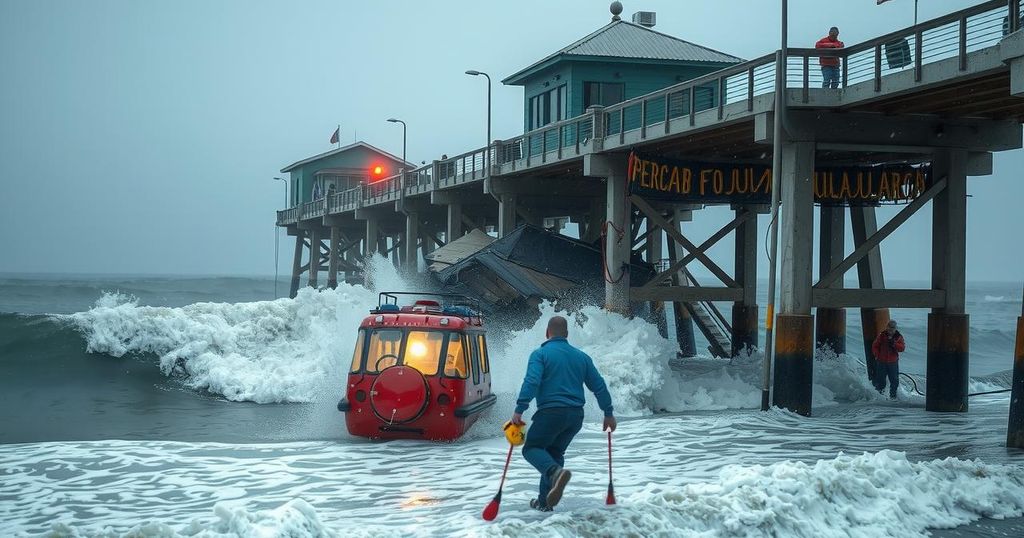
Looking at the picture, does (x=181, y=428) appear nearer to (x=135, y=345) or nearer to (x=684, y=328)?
(x=135, y=345)

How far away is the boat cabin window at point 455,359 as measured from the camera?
14055mm

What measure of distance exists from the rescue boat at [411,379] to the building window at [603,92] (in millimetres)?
17926

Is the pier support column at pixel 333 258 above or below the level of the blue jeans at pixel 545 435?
above

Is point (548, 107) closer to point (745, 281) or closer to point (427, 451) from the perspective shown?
point (745, 281)

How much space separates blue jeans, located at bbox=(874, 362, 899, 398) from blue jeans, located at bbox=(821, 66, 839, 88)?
7.55 meters

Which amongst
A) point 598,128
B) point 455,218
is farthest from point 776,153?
point 455,218

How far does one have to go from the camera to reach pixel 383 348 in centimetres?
1423

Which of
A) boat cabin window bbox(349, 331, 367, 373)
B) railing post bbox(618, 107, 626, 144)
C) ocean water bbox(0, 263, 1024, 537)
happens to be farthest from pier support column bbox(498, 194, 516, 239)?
boat cabin window bbox(349, 331, 367, 373)

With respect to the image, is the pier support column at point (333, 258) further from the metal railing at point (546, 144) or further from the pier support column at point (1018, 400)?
the pier support column at point (1018, 400)

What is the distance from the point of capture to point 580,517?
880 centimetres

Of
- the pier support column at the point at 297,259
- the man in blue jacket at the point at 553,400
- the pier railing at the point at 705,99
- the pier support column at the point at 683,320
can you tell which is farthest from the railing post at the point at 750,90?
the pier support column at the point at 297,259

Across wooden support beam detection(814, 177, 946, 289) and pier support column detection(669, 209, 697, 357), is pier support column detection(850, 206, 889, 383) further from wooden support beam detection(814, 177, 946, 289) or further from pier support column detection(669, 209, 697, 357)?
pier support column detection(669, 209, 697, 357)

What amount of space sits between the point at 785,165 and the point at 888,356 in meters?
6.61

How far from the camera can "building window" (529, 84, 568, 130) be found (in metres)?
31.9
